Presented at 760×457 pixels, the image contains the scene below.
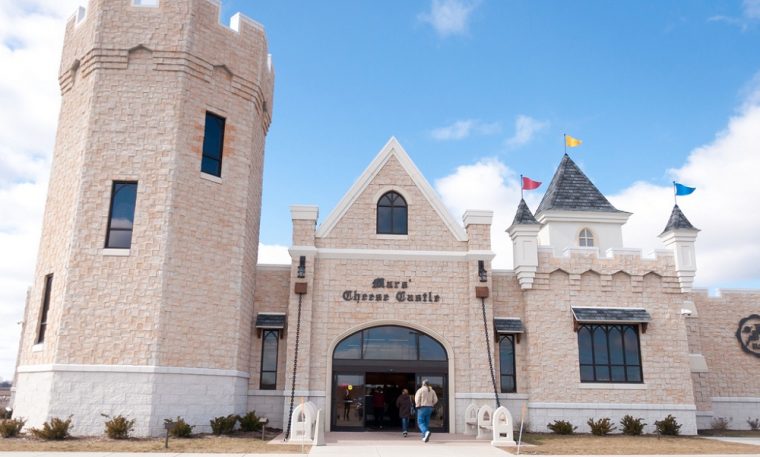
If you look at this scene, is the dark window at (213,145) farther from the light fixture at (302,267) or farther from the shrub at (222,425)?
the shrub at (222,425)

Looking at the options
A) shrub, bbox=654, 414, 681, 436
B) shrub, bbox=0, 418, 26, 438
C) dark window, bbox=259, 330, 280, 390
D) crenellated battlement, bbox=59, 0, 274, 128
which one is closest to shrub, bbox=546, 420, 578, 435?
Answer: shrub, bbox=654, 414, 681, 436

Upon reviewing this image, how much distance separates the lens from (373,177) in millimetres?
21312

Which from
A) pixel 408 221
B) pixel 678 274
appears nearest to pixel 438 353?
pixel 408 221

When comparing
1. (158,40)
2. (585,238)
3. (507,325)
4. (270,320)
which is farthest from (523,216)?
(158,40)

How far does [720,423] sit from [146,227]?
2118cm

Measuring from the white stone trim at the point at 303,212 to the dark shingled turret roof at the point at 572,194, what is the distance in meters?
11.1

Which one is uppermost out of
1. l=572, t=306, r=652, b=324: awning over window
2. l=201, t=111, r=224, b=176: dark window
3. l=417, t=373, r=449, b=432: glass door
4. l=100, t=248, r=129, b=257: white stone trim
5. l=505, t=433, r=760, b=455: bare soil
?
l=201, t=111, r=224, b=176: dark window

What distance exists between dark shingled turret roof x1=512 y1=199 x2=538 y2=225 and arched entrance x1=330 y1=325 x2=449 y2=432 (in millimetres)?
5247

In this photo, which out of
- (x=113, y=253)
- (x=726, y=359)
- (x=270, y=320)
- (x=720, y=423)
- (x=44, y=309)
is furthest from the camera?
(x=726, y=359)

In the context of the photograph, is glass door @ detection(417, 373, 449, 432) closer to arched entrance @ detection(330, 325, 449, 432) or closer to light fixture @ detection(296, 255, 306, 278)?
arched entrance @ detection(330, 325, 449, 432)

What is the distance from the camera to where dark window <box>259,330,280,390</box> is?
20142 millimetres

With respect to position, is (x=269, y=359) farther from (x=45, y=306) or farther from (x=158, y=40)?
(x=158, y=40)

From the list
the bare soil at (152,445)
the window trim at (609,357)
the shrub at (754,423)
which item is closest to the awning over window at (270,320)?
the bare soil at (152,445)

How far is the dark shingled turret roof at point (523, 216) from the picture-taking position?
21402mm
